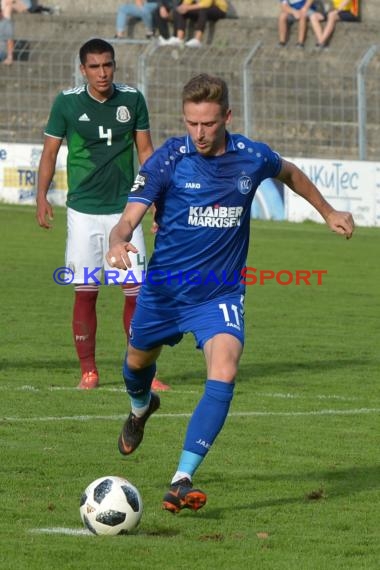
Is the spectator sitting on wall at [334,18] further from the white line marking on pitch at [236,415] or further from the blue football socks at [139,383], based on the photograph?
the blue football socks at [139,383]

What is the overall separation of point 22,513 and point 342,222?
206 cm

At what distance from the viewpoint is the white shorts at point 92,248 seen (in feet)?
33.2

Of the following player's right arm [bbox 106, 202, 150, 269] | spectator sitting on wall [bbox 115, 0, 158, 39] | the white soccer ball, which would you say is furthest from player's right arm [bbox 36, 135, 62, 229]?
spectator sitting on wall [bbox 115, 0, 158, 39]

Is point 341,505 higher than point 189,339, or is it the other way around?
point 341,505

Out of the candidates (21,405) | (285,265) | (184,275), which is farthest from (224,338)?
(285,265)

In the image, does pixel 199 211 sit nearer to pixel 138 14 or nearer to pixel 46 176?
pixel 46 176

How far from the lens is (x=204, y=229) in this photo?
22.2 feet

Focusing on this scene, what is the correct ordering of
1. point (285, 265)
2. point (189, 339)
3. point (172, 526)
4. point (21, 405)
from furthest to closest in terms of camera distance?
point (285, 265) < point (189, 339) < point (21, 405) < point (172, 526)

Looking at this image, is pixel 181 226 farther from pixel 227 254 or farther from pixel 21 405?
pixel 21 405

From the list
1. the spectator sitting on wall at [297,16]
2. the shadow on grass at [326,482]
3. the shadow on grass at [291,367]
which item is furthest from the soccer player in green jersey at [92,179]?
the spectator sitting on wall at [297,16]

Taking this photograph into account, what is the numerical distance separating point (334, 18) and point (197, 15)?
10.0 ft

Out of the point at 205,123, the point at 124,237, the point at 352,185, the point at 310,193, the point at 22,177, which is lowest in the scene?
the point at 22,177

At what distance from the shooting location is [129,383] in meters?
7.41

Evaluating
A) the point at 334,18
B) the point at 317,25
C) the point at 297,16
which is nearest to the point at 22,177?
the point at 297,16
